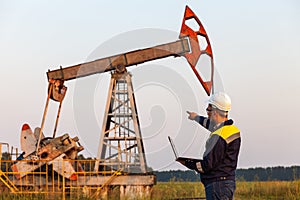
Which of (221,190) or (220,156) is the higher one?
(220,156)

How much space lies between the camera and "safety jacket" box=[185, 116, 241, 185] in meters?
5.73

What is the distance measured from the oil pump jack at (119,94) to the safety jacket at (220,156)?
28.4 ft

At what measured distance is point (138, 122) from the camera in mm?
15266

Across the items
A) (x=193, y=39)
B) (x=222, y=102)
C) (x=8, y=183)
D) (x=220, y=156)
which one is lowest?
(x=8, y=183)

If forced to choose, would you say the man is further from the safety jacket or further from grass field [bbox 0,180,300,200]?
grass field [bbox 0,180,300,200]

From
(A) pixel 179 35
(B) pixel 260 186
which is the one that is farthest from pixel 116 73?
(B) pixel 260 186

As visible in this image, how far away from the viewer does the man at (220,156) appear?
5.73 meters

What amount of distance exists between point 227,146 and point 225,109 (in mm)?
422

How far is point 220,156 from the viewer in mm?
5746

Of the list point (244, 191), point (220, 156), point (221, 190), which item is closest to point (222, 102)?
point (220, 156)

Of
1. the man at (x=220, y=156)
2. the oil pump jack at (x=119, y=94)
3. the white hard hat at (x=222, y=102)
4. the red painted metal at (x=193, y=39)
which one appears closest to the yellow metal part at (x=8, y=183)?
the oil pump jack at (x=119, y=94)

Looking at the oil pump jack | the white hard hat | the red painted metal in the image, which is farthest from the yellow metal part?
the white hard hat

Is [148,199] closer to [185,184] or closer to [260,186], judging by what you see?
[185,184]

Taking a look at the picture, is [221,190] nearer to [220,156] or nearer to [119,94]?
[220,156]
